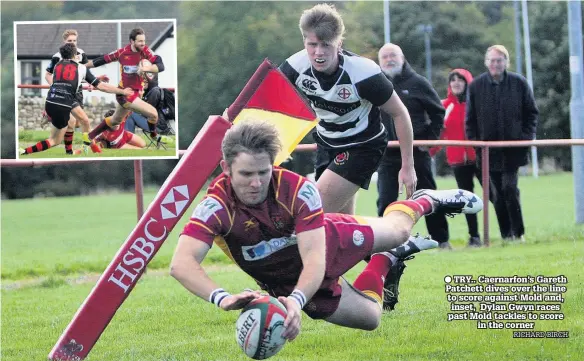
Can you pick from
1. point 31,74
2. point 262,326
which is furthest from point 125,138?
point 262,326

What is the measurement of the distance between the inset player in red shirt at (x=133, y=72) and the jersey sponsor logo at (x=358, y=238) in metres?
3.92

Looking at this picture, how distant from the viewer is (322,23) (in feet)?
21.7

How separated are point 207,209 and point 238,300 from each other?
23.7 inches

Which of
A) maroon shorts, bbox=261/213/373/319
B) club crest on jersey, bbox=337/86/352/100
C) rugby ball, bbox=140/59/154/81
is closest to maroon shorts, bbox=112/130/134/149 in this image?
rugby ball, bbox=140/59/154/81

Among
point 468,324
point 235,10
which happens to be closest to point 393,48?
point 468,324

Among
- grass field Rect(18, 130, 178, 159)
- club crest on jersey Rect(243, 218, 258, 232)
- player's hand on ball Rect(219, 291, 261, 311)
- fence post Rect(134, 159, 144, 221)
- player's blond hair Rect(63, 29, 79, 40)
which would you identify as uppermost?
player's blond hair Rect(63, 29, 79, 40)

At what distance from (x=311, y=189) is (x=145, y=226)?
168 cm

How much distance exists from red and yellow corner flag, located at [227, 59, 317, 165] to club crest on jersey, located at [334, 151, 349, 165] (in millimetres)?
345

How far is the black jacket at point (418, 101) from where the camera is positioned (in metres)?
11.4

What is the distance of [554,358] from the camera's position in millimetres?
5871

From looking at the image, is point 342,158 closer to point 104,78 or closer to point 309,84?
point 309,84

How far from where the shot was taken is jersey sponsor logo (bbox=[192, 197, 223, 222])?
207 inches

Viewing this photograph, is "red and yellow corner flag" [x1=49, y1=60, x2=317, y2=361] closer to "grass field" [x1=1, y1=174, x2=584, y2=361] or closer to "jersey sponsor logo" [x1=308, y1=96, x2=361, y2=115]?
"grass field" [x1=1, y1=174, x2=584, y2=361]

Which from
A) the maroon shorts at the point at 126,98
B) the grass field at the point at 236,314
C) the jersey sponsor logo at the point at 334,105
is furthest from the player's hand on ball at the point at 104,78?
the jersey sponsor logo at the point at 334,105
